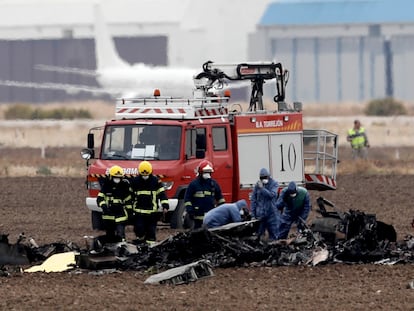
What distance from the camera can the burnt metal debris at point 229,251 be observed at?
17.0 m

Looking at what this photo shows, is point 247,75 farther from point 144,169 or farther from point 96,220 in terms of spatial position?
point 144,169

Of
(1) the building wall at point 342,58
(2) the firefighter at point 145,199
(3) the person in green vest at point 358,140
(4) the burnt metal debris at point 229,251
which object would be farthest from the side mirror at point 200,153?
(1) the building wall at point 342,58

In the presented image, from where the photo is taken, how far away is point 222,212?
18.5m

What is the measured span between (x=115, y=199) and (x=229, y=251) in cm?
271

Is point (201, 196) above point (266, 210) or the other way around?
above

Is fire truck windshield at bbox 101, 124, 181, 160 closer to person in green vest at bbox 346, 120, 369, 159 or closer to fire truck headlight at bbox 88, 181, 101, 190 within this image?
fire truck headlight at bbox 88, 181, 101, 190

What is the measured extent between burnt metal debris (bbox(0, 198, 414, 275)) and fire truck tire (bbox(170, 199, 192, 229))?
13.9 feet

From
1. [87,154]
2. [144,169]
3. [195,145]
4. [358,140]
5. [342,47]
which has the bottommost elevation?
[358,140]

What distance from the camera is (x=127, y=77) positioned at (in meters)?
79.7

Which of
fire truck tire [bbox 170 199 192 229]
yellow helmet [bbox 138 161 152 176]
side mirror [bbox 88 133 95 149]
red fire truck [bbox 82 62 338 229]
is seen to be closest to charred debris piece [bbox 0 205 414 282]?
yellow helmet [bbox 138 161 152 176]

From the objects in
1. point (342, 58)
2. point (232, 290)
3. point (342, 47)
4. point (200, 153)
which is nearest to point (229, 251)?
point (232, 290)

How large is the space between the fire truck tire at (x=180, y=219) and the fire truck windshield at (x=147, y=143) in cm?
81

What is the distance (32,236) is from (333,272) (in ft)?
22.6

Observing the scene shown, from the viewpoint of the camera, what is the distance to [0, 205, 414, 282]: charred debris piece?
55.8ft
